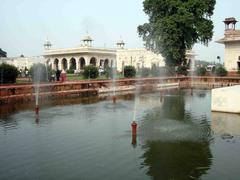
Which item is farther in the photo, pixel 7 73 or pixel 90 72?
pixel 90 72

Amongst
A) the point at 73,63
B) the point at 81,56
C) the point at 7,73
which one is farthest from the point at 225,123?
the point at 73,63

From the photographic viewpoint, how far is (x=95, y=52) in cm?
6875

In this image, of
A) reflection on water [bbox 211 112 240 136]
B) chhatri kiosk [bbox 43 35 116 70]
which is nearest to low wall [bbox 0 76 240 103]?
reflection on water [bbox 211 112 240 136]

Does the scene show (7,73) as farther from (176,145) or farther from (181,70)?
(176,145)

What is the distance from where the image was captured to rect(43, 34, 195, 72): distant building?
6820 cm

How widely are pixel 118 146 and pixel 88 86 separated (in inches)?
716

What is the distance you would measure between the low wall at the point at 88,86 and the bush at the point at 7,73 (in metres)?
5.14

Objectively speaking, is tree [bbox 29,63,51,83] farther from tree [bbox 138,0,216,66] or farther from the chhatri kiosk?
the chhatri kiosk

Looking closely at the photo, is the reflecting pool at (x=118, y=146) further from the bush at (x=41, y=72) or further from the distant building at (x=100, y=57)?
the distant building at (x=100, y=57)

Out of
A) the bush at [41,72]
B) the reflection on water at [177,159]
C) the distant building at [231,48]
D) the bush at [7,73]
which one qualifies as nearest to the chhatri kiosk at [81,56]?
the distant building at [231,48]

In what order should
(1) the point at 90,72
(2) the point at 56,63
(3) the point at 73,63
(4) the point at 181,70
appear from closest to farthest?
(1) the point at 90,72 < (4) the point at 181,70 < (3) the point at 73,63 < (2) the point at 56,63

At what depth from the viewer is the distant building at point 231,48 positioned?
171 ft

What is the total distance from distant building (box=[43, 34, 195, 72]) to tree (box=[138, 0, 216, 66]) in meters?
27.6

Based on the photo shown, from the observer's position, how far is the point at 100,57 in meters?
70.5
